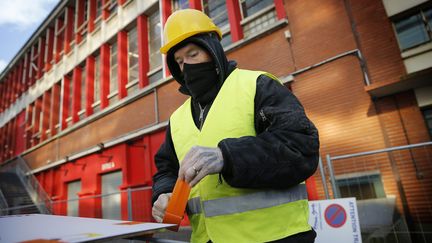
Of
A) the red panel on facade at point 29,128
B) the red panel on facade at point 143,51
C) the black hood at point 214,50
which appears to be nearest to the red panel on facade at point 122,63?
the red panel on facade at point 143,51

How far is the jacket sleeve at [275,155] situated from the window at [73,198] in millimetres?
11994

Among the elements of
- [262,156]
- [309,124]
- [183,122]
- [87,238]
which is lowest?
[87,238]

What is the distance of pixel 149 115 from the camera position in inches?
368

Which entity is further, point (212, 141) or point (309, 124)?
point (212, 141)

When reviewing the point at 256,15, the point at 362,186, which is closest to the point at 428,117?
the point at 362,186

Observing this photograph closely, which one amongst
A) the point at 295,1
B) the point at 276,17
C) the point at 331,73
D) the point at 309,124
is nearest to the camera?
the point at 309,124

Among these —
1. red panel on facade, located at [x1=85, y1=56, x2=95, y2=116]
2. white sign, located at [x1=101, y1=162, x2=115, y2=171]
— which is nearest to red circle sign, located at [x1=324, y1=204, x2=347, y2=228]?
white sign, located at [x1=101, y1=162, x2=115, y2=171]

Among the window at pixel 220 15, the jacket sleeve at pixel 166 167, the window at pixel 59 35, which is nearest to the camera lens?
the jacket sleeve at pixel 166 167

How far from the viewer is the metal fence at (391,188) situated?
4.18m

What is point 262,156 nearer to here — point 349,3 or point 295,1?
point 349,3

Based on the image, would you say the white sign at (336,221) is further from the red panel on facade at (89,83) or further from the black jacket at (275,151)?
the red panel on facade at (89,83)

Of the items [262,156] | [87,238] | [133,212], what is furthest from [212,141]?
[133,212]

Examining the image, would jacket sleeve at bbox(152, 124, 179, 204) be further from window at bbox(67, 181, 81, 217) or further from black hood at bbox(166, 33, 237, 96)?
window at bbox(67, 181, 81, 217)

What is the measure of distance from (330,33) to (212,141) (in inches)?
220
